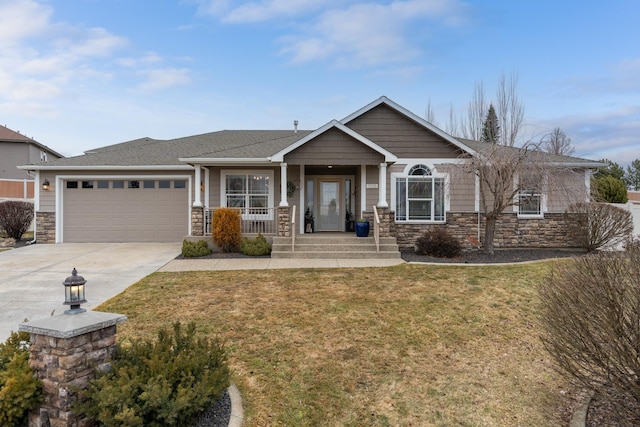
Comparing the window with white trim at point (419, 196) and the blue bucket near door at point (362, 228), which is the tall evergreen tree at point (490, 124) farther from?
the blue bucket near door at point (362, 228)

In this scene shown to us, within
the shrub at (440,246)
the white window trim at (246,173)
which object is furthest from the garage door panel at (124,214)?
the shrub at (440,246)

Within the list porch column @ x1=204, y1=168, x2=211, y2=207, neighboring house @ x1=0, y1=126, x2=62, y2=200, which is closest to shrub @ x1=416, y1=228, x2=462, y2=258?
porch column @ x1=204, y1=168, x2=211, y2=207

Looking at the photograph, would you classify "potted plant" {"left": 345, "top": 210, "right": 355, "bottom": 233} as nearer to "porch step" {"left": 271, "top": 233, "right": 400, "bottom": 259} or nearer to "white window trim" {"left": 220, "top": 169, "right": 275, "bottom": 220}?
"porch step" {"left": 271, "top": 233, "right": 400, "bottom": 259}

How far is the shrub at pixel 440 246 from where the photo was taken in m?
10.2

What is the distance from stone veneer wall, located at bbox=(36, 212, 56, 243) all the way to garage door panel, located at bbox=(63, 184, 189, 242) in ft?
1.25

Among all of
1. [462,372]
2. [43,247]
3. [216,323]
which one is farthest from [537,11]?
[43,247]

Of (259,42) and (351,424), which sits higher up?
(259,42)

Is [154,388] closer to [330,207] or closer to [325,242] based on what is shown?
[325,242]

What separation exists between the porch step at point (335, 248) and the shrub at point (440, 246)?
3.09 feet

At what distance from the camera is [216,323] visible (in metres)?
5.14

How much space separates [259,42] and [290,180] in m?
9.44

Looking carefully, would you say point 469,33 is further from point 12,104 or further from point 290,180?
point 12,104

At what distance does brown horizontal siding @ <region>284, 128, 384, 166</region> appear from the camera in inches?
424

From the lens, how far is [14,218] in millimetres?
13328
